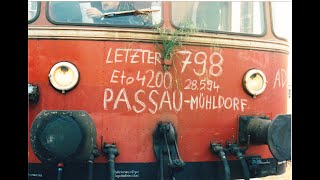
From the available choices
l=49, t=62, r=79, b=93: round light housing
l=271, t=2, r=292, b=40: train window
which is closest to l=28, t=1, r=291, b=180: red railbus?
l=49, t=62, r=79, b=93: round light housing

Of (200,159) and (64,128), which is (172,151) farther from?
(64,128)

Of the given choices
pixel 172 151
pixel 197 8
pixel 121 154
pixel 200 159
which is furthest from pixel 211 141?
pixel 197 8

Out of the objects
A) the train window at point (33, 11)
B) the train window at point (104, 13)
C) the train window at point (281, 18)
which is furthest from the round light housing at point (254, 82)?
the train window at point (33, 11)

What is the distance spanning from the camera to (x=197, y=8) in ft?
13.9

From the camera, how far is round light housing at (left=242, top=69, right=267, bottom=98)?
4.27 metres

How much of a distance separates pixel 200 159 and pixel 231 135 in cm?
39

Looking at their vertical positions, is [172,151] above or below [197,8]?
below

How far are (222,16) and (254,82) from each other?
0.72 metres

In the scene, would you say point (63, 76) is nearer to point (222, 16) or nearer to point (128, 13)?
point (128, 13)

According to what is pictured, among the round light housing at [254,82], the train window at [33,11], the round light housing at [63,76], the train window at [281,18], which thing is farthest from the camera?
the train window at [281,18]

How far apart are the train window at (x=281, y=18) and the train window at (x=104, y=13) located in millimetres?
1333

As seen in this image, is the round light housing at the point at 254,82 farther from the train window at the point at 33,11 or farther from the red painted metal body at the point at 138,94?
the train window at the point at 33,11

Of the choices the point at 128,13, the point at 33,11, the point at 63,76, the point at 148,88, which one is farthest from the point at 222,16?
the point at 33,11

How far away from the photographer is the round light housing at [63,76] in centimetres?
374
